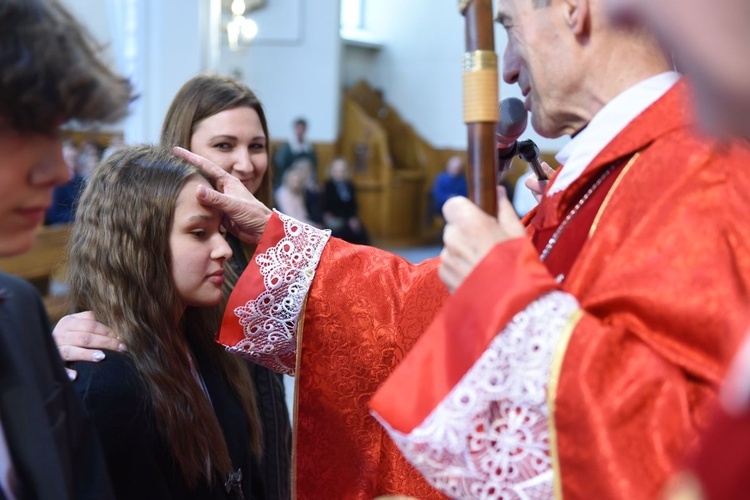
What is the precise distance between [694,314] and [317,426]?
1.03 metres

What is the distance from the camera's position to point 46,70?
3.74 ft

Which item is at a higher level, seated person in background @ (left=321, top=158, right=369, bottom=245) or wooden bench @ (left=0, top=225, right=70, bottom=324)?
wooden bench @ (left=0, top=225, right=70, bottom=324)

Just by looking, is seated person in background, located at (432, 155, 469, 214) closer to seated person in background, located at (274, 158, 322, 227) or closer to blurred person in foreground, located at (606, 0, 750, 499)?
seated person in background, located at (274, 158, 322, 227)

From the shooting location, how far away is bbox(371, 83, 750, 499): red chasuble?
46.3 inches

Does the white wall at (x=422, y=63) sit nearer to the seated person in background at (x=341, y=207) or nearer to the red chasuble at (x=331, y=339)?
the seated person in background at (x=341, y=207)

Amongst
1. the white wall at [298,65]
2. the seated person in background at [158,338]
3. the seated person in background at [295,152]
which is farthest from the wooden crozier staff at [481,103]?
the white wall at [298,65]

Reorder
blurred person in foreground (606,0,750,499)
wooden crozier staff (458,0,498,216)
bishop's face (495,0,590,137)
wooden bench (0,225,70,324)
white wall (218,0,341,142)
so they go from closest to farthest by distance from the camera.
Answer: blurred person in foreground (606,0,750,499) < wooden crozier staff (458,0,498,216) < bishop's face (495,0,590,137) < wooden bench (0,225,70,324) < white wall (218,0,341,142)

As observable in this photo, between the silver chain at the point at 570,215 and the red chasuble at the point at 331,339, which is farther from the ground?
the silver chain at the point at 570,215

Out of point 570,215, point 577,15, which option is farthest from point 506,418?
point 577,15

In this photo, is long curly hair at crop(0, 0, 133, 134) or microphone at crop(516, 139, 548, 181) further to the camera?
microphone at crop(516, 139, 548, 181)

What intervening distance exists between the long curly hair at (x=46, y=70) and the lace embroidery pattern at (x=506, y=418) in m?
0.65

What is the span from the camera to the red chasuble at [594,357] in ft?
3.86

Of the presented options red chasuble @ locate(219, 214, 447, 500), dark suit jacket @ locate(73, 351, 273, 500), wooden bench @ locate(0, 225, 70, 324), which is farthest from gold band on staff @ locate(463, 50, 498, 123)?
wooden bench @ locate(0, 225, 70, 324)

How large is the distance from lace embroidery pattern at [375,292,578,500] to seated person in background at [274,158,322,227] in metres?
8.63
